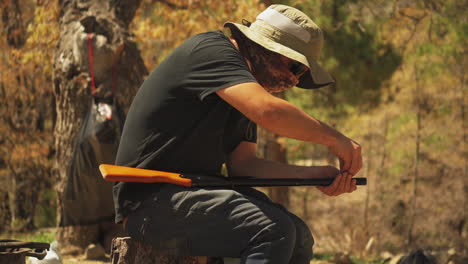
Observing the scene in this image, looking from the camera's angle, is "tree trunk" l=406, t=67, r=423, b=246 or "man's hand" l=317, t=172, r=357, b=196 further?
"tree trunk" l=406, t=67, r=423, b=246

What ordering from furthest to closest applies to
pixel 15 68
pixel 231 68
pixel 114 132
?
pixel 15 68, pixel 114 132, pixel 231 68

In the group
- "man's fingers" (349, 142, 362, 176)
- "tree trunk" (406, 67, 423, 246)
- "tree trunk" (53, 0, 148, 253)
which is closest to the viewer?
"man's fingers" (349, 142, 362, 176)

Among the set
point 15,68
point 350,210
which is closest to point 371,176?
point 350,210

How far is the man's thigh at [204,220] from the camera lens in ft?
7.98

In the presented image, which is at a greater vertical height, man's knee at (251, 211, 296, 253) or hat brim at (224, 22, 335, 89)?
hat brim at (224, 22, 335, 89)

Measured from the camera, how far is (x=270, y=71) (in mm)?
2770

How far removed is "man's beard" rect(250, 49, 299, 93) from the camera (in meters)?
2.76

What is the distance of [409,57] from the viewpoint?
38.8 feet

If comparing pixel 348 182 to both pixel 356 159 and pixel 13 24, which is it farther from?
pixel 13 24

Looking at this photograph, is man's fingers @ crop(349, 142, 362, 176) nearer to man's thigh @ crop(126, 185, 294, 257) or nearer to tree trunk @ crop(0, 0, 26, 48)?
man's thigh @ crop(126, 185, 294, 257)

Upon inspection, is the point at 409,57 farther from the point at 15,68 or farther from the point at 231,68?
the point at 231,68

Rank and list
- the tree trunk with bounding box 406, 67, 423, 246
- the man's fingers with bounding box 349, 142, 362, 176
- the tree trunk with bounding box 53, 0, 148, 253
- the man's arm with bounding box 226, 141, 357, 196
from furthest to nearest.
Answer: the tree trunk with bounding box 406, 67, 423, 246 < the tree trunk with bounding box 53, 0, 148, 253 < the man's arm with bounding box 226, 141, 357, 196 < the man's fingers with bounding box 349, 142, 362, 176

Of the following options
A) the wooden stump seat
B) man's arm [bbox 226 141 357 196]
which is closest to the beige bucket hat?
man's arm [bbox 226 141 357 196]

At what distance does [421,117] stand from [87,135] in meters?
8.94
